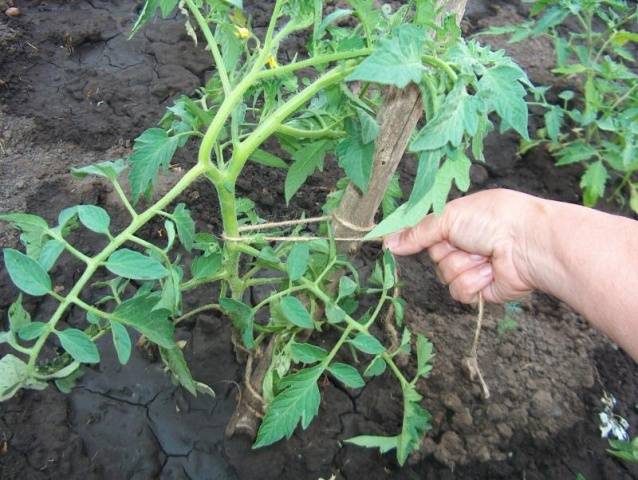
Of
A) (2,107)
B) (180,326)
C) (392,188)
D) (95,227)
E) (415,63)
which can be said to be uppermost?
(415,63)

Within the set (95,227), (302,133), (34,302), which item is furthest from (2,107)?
(302,133)

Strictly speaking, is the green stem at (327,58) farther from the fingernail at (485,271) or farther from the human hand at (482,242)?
the fingernail at (485,271)

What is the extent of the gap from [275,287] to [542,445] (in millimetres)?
922

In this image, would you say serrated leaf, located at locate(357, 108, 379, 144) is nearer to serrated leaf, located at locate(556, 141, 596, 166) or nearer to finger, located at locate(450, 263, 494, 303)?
finger, located at locate(450, 263, 494, 303)

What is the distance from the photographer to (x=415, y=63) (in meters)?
0.79

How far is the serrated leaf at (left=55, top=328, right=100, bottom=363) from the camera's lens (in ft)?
3.12

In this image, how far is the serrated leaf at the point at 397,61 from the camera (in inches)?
29.4

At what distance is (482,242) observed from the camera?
1.37 metres

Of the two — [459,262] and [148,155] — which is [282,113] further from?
[459,262]

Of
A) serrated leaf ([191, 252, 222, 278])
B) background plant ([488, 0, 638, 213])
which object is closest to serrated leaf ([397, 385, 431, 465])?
serrated leaf ([191, 252, 222, 278])

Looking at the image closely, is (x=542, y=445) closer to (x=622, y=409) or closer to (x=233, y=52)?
(x=622, y=409)

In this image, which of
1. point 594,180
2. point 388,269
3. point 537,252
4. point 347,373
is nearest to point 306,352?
point 347,373

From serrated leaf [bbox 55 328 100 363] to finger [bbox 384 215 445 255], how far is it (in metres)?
0.76

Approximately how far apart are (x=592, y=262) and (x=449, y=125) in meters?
→ 0.58
